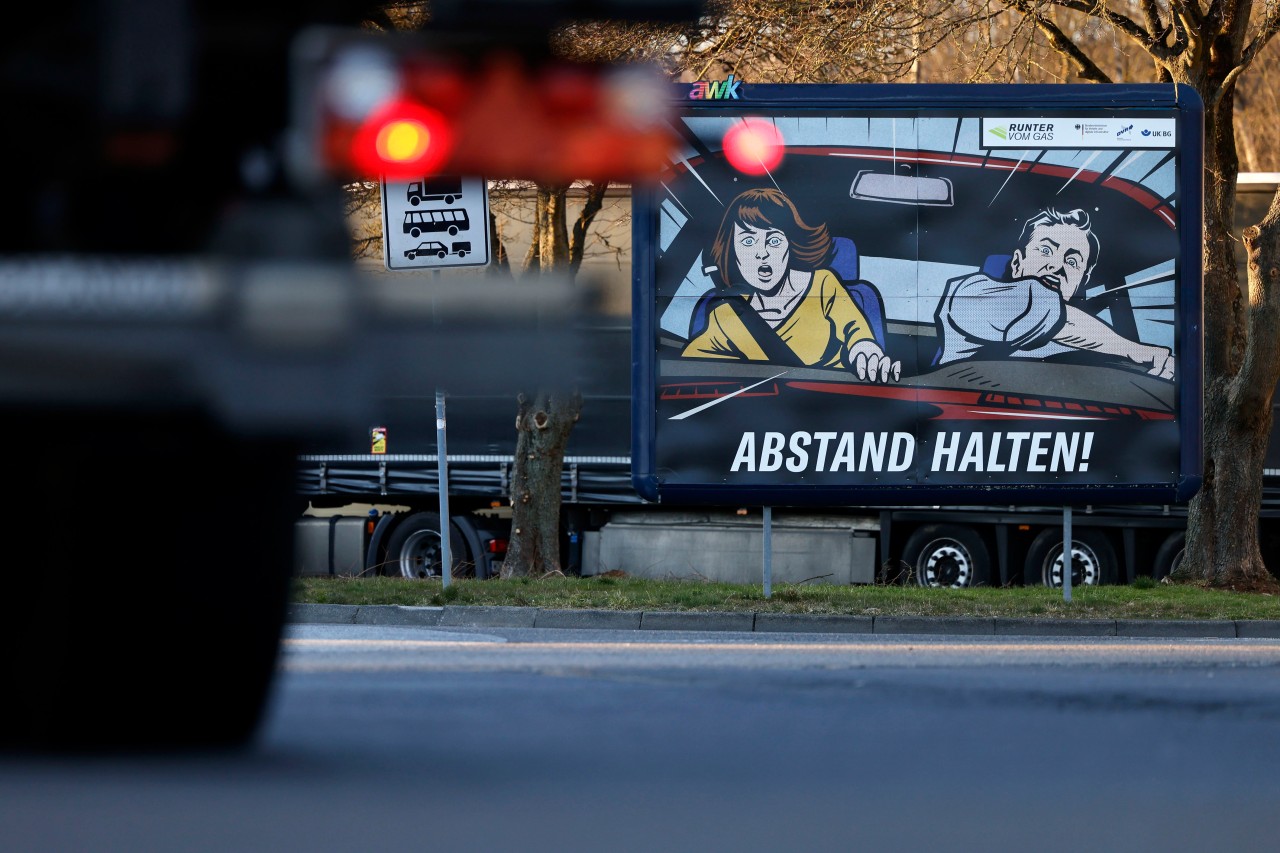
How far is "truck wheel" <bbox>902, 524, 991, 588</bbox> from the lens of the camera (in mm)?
15969

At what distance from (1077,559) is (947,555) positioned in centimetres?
121

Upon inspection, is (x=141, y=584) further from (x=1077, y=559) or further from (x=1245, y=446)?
(x=1077, y=559)

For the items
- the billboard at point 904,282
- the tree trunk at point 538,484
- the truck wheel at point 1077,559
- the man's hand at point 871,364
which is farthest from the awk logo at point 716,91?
the truck wheel at point 1077,559

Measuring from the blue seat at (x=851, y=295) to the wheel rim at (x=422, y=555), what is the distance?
5.91 meters

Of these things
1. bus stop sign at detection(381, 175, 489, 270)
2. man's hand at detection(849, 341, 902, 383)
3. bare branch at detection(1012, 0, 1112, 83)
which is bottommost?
man's hand at detection(849, 341, 902, 383)

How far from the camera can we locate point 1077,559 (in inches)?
633

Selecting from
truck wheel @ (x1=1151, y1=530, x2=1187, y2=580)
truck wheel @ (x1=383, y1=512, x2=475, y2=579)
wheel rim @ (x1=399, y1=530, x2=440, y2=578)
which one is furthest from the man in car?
wheel rim @ (x1=399, y1=530, x2=440, y2=578)

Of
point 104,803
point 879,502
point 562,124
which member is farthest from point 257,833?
point 879,502

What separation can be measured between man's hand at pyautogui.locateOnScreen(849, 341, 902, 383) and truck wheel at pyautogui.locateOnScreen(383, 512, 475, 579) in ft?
20.1

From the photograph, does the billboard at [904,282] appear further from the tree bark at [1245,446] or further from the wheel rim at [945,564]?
the wheel rim at [945,564]

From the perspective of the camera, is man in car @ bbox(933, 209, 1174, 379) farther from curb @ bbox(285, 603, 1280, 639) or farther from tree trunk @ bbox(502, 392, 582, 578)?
tree trunk @ bbox(502, 392, 582, 578)

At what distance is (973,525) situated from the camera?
52.6 feet

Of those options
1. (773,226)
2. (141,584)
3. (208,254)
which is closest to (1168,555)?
(773,226)

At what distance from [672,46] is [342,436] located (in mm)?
1174
